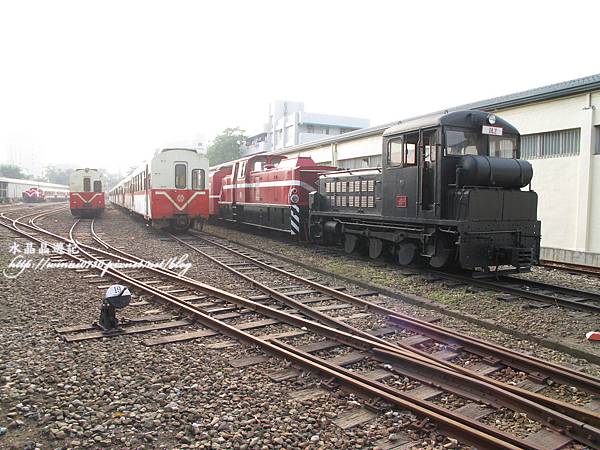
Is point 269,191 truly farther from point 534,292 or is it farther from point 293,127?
point 293,127

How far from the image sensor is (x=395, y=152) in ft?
33.8

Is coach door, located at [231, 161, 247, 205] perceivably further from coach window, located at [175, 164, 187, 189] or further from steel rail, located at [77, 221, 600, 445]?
steel rail, located at [77, 221, 600, 445]

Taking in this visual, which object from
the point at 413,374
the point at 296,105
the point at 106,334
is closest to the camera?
the point at 413,374

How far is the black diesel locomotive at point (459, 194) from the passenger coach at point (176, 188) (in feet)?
32.0

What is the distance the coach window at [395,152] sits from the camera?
33.2 feet

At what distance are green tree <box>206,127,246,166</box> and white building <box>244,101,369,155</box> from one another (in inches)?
118

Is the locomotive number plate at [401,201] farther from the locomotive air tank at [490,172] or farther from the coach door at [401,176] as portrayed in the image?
the locomotive air tank at [490,172]

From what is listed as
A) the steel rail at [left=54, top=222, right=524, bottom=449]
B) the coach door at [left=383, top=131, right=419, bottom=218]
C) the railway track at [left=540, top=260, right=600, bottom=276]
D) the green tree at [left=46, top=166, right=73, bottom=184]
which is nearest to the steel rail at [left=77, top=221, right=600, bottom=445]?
the steel rail at [left=54, top=222, right=524, bottom=449]

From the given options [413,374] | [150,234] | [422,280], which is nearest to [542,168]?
→ [422,280]

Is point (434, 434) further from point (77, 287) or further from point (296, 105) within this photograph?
point (296, 105)

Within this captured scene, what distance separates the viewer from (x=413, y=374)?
4508 millimetres

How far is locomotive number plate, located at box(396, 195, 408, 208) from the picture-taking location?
390 inches

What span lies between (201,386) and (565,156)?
13.5m

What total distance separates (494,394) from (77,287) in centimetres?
736
